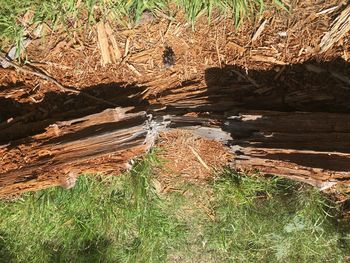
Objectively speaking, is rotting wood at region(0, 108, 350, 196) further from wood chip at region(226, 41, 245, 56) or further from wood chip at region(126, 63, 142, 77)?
wood chip at region(226, 41, 245, 56)

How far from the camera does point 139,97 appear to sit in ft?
9.60

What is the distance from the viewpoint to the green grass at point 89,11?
109 inches

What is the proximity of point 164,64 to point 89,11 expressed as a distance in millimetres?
619

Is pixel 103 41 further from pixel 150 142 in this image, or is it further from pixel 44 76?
pixel 150 142

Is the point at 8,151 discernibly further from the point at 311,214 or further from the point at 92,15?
the point at 311,214

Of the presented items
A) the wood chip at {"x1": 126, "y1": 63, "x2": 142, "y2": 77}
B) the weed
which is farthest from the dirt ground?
the weed

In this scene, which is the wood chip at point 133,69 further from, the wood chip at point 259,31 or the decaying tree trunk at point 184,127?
the wood chip at point 259,31

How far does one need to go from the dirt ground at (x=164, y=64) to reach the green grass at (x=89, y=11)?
0.20 feet

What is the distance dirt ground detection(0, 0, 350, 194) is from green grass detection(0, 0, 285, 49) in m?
0.06

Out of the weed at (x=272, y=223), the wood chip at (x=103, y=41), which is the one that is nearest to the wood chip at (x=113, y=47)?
the wood chip at (x=103, y=41)

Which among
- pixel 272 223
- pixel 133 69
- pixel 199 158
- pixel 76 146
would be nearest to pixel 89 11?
pixel 133 69

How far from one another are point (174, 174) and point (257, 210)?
67cm

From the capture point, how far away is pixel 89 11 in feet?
9.39

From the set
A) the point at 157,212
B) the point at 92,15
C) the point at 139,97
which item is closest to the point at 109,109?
the point at 139,97
